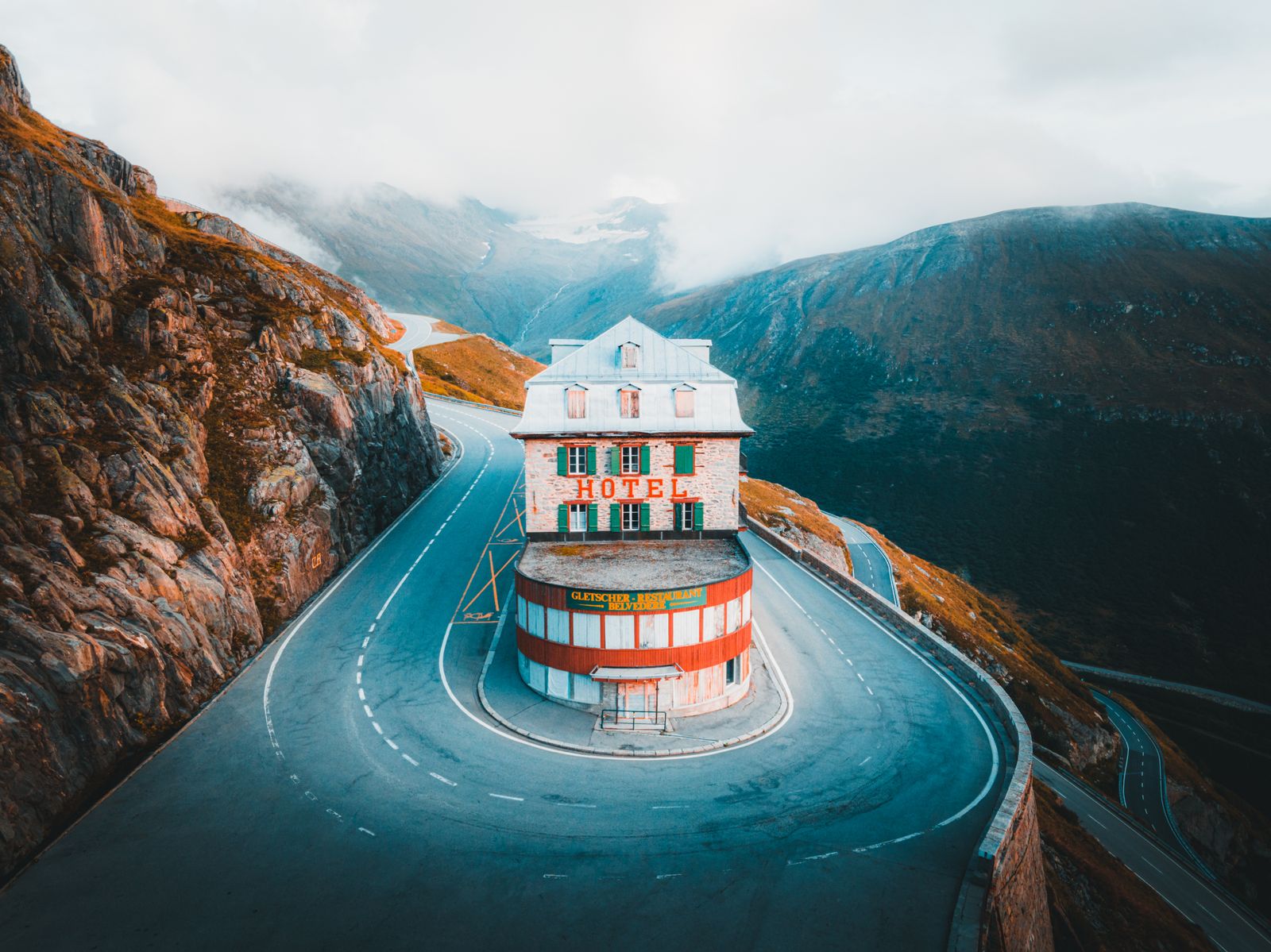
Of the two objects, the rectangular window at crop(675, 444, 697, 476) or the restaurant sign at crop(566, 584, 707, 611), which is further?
the rectangular window at crop(675, 444, 697, 476)

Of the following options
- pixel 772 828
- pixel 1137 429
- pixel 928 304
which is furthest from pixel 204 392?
pixel 928 304

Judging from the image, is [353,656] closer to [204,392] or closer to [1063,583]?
[204,392]

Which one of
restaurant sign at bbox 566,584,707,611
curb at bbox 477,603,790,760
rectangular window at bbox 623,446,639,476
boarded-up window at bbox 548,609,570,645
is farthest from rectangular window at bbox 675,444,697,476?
curb at bbox 477,603,790,760

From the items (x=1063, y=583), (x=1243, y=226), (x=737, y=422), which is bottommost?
(x=1063, y=583)

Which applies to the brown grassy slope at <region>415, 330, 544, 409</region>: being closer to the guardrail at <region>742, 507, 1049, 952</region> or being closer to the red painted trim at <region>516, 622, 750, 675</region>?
the guardrail at <region>742, 507, 1049, 952</region>

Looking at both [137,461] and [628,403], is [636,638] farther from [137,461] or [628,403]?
[137,461]

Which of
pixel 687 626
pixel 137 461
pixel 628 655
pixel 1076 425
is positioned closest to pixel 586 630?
pixel 628 655
